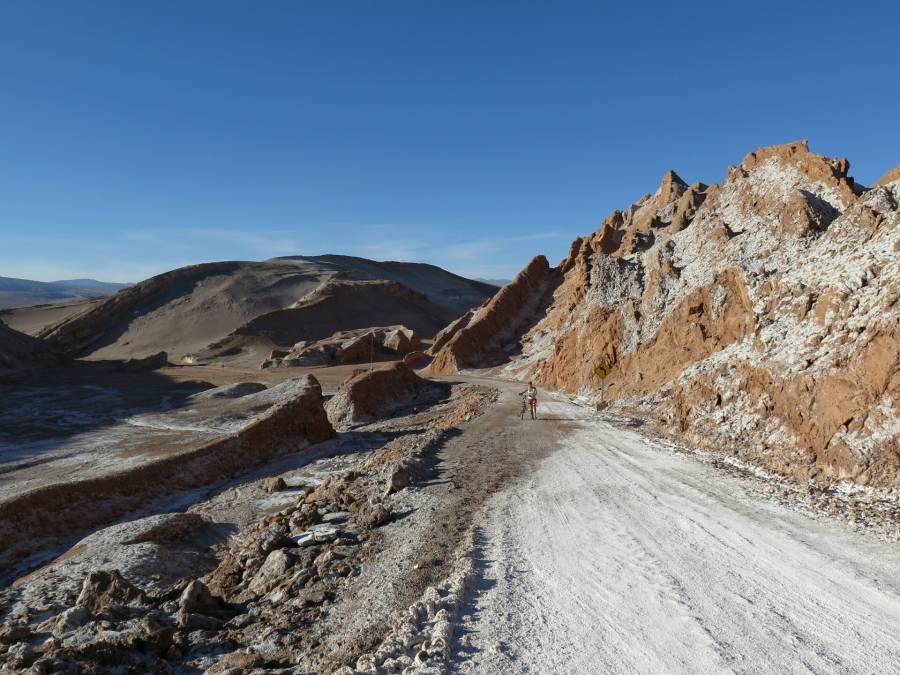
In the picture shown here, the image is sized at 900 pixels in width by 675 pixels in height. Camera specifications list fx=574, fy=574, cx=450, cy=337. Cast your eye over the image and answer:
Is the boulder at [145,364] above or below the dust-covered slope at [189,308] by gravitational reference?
below

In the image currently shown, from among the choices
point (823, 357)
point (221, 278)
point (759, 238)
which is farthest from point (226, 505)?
point (221, 278)

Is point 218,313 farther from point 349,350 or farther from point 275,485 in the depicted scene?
point 275,485

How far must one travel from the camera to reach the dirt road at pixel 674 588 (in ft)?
18.4

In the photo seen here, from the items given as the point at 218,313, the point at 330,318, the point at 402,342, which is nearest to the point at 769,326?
the point at 402,342

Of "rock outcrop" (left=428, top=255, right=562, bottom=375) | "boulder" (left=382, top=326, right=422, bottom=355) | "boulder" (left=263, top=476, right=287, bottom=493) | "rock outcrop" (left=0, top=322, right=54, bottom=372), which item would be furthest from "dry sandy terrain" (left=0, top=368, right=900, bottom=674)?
"rock outcrop" (left=0, top=322, right=54, bottom=372)

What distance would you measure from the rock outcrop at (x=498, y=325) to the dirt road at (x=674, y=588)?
33.2 metres

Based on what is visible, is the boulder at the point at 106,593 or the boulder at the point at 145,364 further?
the boulder at the point at 145,364

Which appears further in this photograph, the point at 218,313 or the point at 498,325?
the point at 218,313

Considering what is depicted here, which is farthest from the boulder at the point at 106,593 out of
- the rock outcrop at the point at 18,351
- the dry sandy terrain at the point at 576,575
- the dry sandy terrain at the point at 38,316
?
the dry sandy terrain at the point at 38,316

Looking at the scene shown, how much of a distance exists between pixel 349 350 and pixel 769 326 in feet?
149

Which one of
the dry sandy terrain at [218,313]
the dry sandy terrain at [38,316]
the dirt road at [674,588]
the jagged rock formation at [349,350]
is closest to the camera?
the dirt road at [674,588]

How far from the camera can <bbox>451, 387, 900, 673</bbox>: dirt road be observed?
221 inches

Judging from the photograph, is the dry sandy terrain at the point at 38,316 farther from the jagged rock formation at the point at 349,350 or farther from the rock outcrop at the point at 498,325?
the rock outcrop at the point at 498,325

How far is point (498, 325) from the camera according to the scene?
48.8 m
